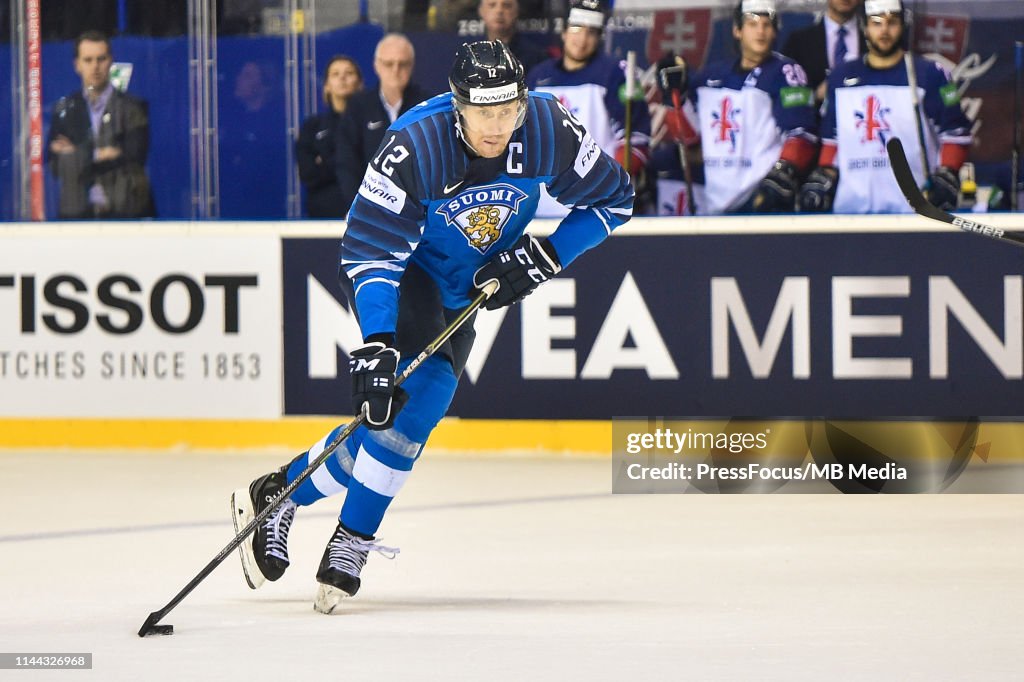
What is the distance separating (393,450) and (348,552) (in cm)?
28

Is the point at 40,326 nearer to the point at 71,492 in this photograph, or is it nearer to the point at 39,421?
the point at 39,421

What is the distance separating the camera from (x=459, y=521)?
6.22 m

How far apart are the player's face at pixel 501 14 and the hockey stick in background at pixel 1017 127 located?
216 centimetres

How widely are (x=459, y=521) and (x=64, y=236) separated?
3.00 metres

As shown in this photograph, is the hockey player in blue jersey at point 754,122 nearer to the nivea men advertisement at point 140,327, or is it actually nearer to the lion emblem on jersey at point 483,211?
the nivea men advertisement at point 140,327

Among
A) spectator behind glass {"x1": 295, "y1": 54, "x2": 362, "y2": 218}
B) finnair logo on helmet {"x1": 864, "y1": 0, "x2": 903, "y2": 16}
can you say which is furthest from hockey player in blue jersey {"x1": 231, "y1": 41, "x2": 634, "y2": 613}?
spectator behind glass {"x1": 295, "y1": 54, "x2": 362, "y2": 218}

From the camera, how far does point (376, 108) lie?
26.6 feet

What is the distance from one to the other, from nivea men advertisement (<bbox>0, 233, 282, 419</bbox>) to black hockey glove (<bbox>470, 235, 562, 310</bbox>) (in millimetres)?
3611

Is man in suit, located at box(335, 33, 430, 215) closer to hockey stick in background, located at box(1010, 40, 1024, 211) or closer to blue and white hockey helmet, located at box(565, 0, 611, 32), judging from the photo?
blue and white hockey helmet, located at box(565, 0, 611, 32)

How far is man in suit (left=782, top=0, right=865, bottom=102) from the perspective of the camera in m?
7.77

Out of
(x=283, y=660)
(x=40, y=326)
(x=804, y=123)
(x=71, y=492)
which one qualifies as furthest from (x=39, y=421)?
(x=283, y=660)

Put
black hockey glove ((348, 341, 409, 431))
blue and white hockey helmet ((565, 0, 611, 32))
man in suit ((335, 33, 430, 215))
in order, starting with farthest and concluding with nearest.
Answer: man in suit ((335, 33, 430, 215)) < blue and white hockey helmet ((565, 0, 611, 32)) < black hockey glove ((348, 341, 409, 431))

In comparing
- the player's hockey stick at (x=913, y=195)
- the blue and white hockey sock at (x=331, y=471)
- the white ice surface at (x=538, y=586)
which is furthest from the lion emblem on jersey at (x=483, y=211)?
the player's hockey stick at (x=913, y=195)

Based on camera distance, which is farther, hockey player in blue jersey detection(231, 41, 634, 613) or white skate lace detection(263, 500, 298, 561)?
white skate lace detection(263, 500, 298, 561)
